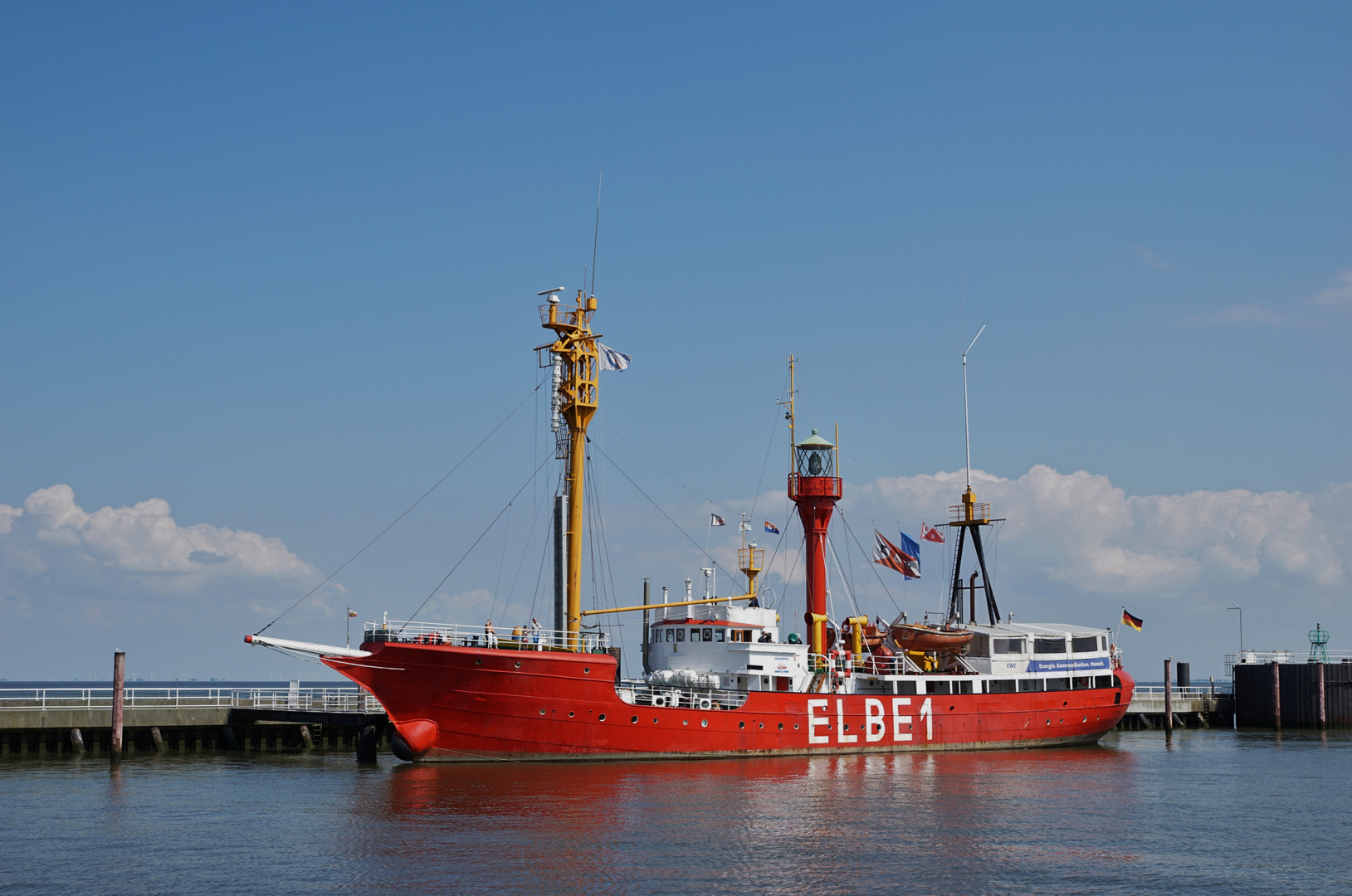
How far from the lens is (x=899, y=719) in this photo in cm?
4803

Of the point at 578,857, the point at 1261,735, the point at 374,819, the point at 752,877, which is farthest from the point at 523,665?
the point at 1261,735

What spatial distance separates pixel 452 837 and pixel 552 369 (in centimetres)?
2118

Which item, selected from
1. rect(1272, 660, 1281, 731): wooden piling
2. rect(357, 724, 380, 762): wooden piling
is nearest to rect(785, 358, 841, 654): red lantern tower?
rect(357, 724, 380, 762): wooden piling

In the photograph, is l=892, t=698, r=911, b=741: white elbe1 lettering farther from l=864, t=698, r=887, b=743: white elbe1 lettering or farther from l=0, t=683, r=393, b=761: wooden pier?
l=0, t=683, r=393, b=761: wooden pier

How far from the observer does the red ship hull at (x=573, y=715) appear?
40.1 m

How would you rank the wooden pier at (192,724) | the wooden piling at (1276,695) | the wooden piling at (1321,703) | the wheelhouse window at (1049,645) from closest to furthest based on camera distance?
1. the wooden pier at (192,724)
2. the wheelhouse window at (1049,645)
3. the wooden piling at (1321,703)
4. the wooden piling at (1276,695)

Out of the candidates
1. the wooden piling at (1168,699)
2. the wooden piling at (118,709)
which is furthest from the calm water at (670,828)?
the wooden piling at (1168,699)

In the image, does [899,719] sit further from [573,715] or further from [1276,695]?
[1276,695]

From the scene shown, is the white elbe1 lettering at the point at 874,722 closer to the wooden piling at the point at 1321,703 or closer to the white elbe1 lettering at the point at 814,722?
the white elbe1 lettering at the point at 814,722

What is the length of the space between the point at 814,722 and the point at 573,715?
10.1m

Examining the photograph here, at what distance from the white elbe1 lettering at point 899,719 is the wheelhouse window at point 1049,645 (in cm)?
696

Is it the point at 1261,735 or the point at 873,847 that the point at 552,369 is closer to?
the point at 873,847

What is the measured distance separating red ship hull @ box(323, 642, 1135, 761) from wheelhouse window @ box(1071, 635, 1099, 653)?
7965 millimetres

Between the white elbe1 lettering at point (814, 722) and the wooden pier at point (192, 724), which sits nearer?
the wooden pier at point (192, 724)
